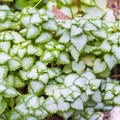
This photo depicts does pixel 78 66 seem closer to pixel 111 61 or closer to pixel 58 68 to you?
pixel 58 68

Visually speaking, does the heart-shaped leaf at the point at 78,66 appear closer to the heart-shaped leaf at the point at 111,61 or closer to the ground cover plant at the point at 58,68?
the ground cover plant at the point at 58,68

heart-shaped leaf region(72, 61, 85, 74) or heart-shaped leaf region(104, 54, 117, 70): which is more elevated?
heart-shaped leaf region(104, 54, 117, 70)

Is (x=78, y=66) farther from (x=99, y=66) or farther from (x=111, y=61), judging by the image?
(x=111, y=61)

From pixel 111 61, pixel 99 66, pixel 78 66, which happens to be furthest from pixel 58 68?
pixel 111 61

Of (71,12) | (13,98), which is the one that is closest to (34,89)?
(13,98)

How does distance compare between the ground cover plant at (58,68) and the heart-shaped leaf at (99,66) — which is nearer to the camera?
the ground cover plant at (58,68)

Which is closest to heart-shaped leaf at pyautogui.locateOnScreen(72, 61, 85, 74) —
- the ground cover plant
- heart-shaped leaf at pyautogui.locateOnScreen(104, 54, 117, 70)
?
the ground cover plant

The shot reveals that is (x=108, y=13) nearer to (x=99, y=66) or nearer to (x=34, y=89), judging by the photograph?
(x=99, y=66)

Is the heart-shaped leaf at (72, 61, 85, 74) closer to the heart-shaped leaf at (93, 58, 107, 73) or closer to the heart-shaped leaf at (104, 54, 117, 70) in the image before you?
the heart-shaped leaf at (93, 58, 107, 73)

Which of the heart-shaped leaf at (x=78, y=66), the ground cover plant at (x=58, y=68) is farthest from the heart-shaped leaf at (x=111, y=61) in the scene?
the heart-shaped leaf at (x=78, y=66)
